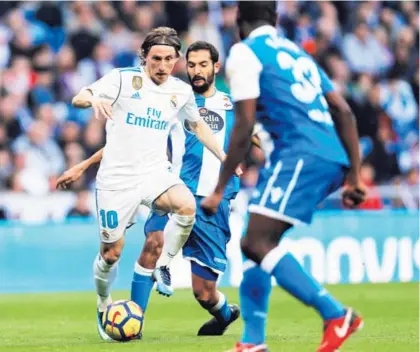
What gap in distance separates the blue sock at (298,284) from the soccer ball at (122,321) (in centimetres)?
244

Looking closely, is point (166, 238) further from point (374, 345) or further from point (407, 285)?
point (407, 285)

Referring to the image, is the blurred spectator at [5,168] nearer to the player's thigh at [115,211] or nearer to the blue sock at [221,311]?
the blue sock at [221,311]

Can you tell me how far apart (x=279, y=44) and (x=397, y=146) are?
523 inches

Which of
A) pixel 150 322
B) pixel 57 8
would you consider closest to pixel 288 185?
pixel 150 322

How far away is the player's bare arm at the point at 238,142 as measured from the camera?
7.26 m

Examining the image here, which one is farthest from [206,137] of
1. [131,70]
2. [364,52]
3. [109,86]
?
[364,52]

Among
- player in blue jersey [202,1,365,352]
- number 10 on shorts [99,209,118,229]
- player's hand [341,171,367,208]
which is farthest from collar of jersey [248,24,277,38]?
number 10 on shorts [99,209,118,229]

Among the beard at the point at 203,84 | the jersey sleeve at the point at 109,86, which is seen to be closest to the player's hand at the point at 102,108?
the jersey sleeve at the point at 109,86

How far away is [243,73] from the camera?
24.0 ft

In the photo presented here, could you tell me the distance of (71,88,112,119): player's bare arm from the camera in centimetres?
866

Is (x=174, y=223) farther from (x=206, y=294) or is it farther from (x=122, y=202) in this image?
(x=206, y=294)

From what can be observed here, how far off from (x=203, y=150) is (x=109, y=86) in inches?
60.8

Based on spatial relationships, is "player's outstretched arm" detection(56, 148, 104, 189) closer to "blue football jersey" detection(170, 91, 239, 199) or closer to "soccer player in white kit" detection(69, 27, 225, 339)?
"soccer player in white kit" detection(69, 27, 225, 339)

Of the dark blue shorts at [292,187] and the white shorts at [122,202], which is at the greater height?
the dark blue shorts at [292,187]
